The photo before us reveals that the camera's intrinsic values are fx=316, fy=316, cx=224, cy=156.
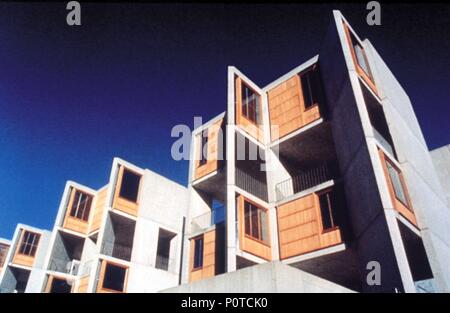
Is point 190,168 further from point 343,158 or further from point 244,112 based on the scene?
point 343,158

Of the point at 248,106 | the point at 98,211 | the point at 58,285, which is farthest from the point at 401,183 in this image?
the point at 58,285

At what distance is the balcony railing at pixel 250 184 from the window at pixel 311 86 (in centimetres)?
512

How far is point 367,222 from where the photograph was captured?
11945mm

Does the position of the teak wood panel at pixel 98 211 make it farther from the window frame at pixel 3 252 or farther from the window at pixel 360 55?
the window at pixel 360 55

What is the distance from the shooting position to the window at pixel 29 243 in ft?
104

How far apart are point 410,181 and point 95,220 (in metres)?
24.0

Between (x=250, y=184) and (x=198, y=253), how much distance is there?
5.02 m

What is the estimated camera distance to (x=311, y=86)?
18.2m

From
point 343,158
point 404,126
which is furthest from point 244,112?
point 404,126

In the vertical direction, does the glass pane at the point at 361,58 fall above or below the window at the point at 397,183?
above

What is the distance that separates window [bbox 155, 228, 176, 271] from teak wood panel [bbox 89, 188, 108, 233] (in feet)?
17.6

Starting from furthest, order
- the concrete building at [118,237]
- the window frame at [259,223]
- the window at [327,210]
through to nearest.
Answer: the concrete building at [118,237]
the window frame at [259,223]
the window at [327,210]

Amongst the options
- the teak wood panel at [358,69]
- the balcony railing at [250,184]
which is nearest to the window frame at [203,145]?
the balcony railing at [250,184]

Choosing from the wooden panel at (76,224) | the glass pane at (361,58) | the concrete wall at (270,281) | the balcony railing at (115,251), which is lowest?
the concrete wall at (270,281)
